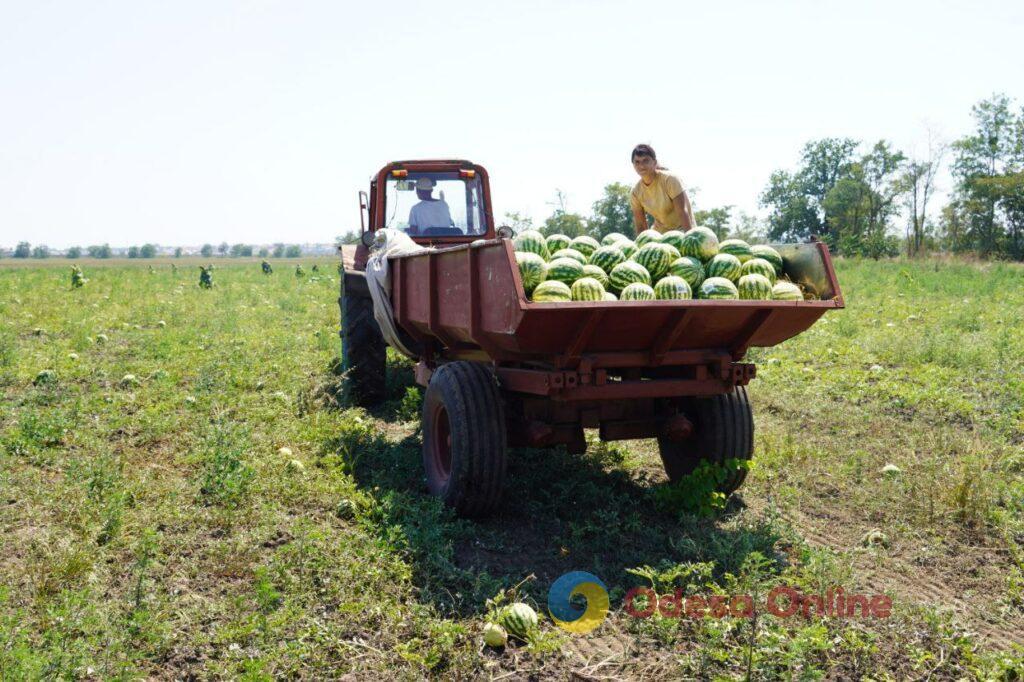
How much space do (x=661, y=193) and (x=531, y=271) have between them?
77.2 inches

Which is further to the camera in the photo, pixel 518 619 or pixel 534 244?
pixel 534 244

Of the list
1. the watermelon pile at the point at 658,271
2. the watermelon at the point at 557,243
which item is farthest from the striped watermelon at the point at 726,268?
the watermelon at the point at 557,243

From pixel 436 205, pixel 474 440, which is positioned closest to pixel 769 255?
pixel 474 440

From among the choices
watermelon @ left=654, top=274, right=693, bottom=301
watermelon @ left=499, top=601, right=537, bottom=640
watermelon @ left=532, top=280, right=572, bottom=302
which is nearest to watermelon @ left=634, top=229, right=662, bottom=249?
watermelon @ left=654, top=274, right=693, bottom=301

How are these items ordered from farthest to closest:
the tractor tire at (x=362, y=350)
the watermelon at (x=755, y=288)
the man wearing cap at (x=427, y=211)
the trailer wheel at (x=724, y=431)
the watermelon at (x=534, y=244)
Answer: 1. the man wearing cap at (x=427, y=211)
2. the tractor tire at (x=362, y=350)
3. the trailer wheel at (x=724, y=431)
4. the watermelon at (x=534, y=244)
5. the watermelon at (x=755, y=288)

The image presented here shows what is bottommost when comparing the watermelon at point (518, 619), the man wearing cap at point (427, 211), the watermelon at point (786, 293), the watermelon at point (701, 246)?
the watermelon at point (518, 619)

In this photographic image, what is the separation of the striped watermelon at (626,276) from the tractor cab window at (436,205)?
3.52 meters

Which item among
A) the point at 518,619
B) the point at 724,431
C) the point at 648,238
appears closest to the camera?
the point at 518,619

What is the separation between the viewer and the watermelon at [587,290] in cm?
407

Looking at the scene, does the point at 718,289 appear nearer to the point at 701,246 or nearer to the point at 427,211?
the point at 701,246

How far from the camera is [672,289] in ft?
13.5

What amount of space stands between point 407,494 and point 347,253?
3.94 meters

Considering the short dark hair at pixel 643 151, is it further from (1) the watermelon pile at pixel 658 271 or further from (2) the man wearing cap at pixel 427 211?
(2) the man wearing cap at pixel 427 211

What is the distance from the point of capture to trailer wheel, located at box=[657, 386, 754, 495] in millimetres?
4879
